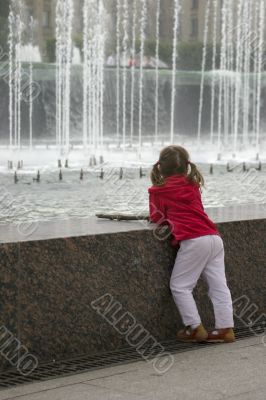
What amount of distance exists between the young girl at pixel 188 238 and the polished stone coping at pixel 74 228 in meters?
0.19

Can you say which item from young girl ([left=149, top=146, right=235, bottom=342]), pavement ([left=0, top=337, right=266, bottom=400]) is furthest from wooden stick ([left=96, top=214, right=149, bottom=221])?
pavement ([left=0, top=337, right=266, bottom=400])

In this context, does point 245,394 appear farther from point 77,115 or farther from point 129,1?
point 129,1

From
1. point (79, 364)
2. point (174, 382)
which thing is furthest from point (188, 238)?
point (174, 382)

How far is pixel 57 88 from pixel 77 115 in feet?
4.79

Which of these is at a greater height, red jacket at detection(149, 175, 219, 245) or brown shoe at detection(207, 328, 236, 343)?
red jacket at detection(149, 175, 219, 245)

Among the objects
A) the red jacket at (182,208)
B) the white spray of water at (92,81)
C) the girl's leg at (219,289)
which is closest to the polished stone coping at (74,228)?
the red jacket at (182,208)

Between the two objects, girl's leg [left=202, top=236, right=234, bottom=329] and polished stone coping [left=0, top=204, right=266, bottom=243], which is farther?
girl's leg [left=202, top=236, right=234, bottom=329]

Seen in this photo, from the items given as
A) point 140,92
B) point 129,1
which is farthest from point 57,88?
point 129,1

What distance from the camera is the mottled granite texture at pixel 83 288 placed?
17.6 feet

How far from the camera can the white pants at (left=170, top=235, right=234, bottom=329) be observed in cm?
600

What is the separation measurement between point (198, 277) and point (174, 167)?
0.67 m

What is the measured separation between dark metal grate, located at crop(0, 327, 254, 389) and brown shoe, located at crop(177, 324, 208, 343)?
0.03 metres

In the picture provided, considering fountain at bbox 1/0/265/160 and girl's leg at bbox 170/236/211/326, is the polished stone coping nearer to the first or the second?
girl's leg at bbox 170/236/211/326

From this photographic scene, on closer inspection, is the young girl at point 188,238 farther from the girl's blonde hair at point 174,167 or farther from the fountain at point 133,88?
the fountain at point 133,88
